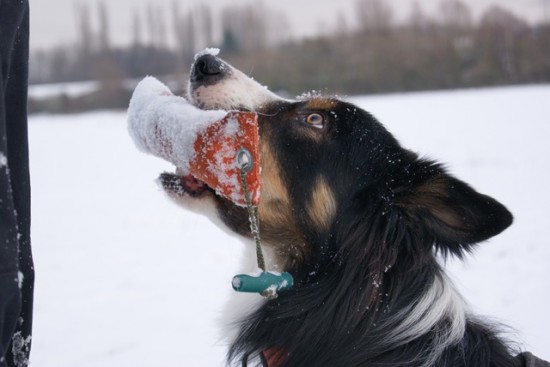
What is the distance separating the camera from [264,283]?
2.07 meters

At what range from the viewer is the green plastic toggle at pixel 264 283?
1.98m

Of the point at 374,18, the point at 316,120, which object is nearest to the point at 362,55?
the point at 374,18

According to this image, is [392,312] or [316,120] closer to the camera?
[392,312]

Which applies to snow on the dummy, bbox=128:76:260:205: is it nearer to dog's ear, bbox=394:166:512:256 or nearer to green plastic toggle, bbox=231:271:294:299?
green plastic toggle, bbox=231:271:294:299

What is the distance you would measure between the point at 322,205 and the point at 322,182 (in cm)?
11

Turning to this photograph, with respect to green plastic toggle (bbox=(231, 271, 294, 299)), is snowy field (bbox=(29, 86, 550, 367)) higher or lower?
lower

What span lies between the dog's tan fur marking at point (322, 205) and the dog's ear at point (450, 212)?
31cm

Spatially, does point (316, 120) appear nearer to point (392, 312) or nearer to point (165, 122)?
point (165, 122)

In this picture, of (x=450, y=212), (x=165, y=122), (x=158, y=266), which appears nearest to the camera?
(x=450, y=212)

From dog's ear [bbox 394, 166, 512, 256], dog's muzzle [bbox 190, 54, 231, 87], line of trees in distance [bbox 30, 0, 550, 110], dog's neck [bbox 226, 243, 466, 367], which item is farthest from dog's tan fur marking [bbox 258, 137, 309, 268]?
line of trees in distance [bbox 30, 0, 550, 110]

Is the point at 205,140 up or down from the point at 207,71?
down

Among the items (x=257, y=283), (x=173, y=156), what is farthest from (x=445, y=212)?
(x=173, y=156)

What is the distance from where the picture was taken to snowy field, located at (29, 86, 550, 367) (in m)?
4.38

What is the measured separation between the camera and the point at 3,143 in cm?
132
